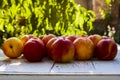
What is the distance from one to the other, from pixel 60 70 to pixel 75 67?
48 mm

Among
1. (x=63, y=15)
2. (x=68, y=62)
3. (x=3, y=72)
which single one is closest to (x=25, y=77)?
(x=3, y=72)

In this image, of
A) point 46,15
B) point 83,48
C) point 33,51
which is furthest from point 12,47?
point 46,15

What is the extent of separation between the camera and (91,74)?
597mm

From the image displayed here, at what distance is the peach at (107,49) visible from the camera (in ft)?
2.52

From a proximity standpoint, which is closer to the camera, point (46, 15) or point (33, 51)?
point (33, 51)

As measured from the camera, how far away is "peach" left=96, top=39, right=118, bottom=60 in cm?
77

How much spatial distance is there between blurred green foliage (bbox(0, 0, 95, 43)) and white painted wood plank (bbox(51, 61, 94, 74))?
2.80 ft

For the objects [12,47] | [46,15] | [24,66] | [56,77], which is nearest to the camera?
[56,77]

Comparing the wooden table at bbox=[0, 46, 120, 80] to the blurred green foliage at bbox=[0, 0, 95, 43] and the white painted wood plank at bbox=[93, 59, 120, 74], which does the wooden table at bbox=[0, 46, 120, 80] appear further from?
the blurred green foliage at bbox=[0, 0, 95, 43]

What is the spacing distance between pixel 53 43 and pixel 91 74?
174 mm

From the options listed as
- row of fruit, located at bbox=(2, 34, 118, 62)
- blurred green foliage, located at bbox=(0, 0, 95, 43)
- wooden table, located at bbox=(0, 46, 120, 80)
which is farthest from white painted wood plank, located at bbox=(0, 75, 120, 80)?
blurred green foliage, located at bbox=(0, 0, 95, 43)

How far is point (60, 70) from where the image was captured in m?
0.64

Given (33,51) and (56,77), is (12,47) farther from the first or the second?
(56,77)

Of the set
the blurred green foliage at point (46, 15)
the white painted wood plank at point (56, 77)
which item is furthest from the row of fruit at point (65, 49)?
the blurred green foliage at point (46, 15)
